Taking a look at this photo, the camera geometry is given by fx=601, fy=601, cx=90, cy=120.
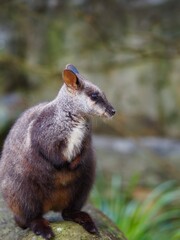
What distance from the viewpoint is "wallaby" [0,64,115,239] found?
142 inches

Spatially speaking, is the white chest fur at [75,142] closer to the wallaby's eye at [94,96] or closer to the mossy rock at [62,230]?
the wallaby's eye at [94,96]

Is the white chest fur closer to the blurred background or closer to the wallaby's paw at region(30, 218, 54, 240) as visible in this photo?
the wallaby's paw at region(30, 218, 54, 240)

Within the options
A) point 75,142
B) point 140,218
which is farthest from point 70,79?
point 140,218

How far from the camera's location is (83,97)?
143 inches

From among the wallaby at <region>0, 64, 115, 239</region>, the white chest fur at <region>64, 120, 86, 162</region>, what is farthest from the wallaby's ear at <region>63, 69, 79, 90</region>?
the white chest fur at <region>64, 120, 86, 162</region>

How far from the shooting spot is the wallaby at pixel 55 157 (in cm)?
361

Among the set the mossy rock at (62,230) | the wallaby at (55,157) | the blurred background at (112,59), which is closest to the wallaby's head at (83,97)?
the wallaby at (55,157)

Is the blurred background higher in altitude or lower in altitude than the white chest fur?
higher

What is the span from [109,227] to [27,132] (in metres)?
0.91

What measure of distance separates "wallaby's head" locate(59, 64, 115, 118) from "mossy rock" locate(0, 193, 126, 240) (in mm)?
728

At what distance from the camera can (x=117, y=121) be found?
927 centimetres

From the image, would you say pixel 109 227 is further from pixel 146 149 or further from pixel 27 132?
pixel 146 149

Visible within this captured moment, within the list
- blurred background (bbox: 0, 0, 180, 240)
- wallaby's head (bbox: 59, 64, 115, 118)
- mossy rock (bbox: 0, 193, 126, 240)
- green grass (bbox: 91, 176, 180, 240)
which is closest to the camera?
wallaby's head (bbox: 59, 64, 115, 118)

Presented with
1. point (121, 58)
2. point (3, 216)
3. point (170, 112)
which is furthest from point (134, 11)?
point (3, 216)
